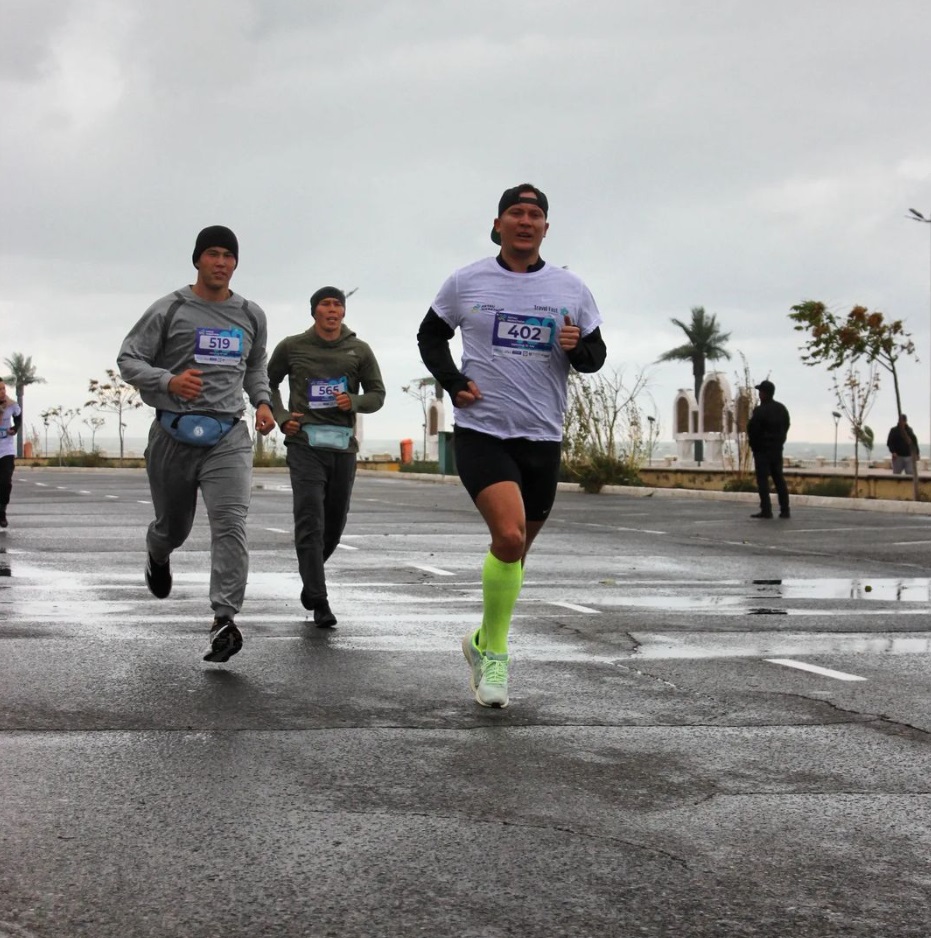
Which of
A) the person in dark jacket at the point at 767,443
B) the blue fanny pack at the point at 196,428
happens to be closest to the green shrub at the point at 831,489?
the person in dark jacket at the point at 767,443

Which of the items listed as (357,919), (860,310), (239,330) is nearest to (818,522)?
(860,310)

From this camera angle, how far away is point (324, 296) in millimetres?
9406

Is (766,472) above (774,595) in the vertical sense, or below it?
above

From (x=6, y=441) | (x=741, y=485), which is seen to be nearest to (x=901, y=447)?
(x=741, y=485)

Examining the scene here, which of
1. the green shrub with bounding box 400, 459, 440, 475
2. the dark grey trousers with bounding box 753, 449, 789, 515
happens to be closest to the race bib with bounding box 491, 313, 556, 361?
the dark grey trousers with bounding box 753, 449, 789, 515

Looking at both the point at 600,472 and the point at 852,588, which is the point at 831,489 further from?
the point at 852,588

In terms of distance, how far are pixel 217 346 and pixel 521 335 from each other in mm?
1818

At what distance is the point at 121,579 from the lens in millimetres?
11812

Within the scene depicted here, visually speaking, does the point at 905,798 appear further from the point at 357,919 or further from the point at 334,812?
the point at 357,919

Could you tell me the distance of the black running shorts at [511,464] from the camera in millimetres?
6582

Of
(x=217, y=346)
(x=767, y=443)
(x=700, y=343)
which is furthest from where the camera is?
(x=700, y=343)

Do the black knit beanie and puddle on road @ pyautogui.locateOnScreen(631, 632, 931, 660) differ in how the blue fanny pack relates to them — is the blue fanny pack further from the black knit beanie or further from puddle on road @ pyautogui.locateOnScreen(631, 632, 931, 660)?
puddle on road @ pyautogui.locateOnScreen(631, 632, 931, 660)

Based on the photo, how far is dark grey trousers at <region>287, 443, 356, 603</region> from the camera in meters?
9.15

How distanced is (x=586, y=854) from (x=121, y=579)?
27.1 feet
